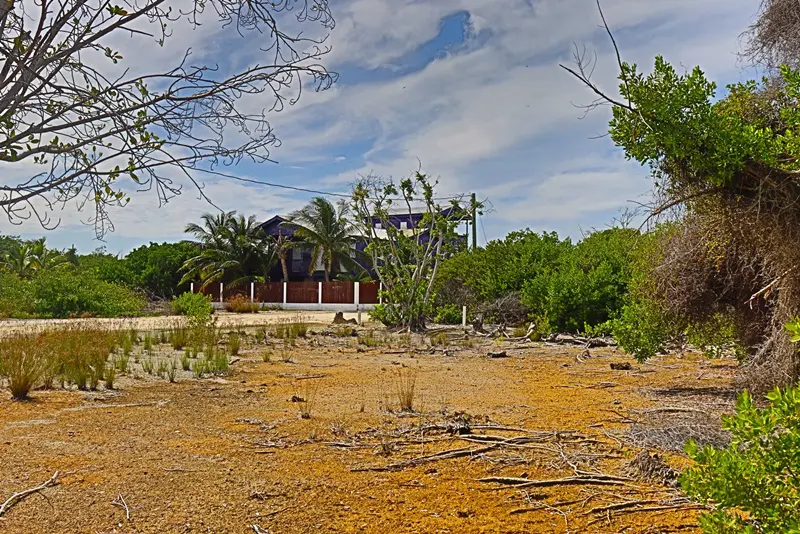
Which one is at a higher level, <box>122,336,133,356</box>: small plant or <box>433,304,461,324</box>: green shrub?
<box>433,304,461,324</box>: green shrub

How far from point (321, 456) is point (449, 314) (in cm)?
1699

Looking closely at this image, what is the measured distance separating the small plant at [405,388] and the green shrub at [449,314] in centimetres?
1119

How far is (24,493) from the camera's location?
4.19 meters

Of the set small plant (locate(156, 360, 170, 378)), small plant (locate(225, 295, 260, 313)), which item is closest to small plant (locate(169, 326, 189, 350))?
small plant (locate(156, 360, 170, 378))

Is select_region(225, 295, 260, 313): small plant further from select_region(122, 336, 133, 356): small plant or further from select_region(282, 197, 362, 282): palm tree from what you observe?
select_region(122, 336, 133, 356): small plant

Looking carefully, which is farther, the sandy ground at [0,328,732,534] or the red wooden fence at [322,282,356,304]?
the red wooden fence at [322,282,356,304]

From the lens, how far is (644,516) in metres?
3.88

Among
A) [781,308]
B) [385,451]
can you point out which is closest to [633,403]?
[781,308]

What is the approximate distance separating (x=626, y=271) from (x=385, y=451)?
11.5 m

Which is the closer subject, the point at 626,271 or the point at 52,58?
the point at 52,58

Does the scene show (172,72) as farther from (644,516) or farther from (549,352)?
(549,352)

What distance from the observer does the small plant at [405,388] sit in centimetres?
690

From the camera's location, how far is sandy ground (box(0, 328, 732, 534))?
3857 mm

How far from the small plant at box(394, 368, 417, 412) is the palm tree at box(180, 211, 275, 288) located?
3020 cm
